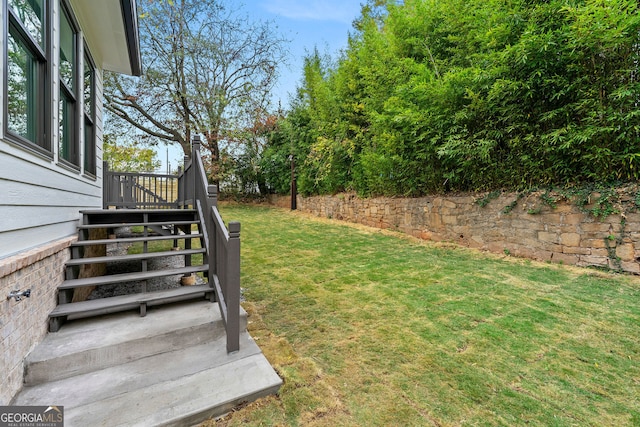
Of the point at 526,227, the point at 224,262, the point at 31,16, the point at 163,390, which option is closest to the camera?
the point at 163,390

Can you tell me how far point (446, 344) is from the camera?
233 cm

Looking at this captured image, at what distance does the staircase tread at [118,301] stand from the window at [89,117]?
1866mm

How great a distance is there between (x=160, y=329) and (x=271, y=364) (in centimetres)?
89

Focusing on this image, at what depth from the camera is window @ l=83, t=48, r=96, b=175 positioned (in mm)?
3420

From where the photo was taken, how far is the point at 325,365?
2.08 m

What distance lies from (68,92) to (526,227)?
6.67 m

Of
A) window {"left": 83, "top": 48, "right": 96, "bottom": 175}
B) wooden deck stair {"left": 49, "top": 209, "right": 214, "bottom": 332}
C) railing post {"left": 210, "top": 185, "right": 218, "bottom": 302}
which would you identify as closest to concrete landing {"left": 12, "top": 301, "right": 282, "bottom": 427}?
wooden deck stair {"left": 49, "top": 209, "right": 214, "bottom": 332}

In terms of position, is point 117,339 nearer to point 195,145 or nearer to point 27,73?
point 27,73

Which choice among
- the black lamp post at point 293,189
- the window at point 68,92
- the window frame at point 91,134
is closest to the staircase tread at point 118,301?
the window at point 68,92

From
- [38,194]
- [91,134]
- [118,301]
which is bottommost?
[118,301]

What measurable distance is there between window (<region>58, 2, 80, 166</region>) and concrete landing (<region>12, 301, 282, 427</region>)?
166cm

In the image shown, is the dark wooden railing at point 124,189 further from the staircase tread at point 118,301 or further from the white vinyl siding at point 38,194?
the staircase tread at point 118,301

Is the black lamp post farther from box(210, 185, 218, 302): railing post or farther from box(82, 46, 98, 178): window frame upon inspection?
box(210, 185, 218, 302): railing post

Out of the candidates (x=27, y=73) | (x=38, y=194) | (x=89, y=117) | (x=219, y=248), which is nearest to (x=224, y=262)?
(x=219, y=248)
